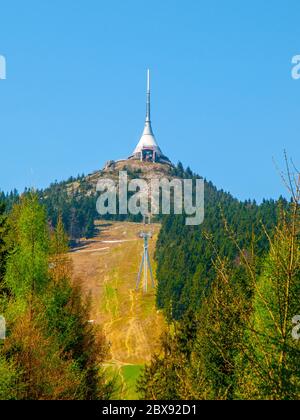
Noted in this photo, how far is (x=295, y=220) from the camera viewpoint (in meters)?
12.8

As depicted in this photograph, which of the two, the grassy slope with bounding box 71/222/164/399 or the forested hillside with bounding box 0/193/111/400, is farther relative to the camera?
the grassy slope with bounding box 71/222/164/399

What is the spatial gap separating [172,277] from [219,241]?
28035mm

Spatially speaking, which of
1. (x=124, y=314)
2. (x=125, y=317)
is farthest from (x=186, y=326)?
(x=124, y=314)

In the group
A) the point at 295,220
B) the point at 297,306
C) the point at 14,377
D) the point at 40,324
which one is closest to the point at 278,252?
the point at 295,220

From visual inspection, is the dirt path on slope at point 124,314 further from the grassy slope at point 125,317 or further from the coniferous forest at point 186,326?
the coniferous forest at point 186,326

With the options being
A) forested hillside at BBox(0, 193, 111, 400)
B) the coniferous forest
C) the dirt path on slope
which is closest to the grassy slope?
the dirt path on slope

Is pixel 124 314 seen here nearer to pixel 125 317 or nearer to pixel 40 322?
pixel 125 317

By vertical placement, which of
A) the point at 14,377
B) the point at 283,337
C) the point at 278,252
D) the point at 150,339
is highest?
the point at 278,252

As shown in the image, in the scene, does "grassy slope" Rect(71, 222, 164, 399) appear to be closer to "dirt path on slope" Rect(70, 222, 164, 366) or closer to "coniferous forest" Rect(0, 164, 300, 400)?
"dirt path on slope" Rect(70, 222, 164, 366)

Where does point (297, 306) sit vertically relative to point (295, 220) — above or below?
below

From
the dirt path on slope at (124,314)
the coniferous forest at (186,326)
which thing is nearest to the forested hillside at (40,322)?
the coniferous forest at (186,326)

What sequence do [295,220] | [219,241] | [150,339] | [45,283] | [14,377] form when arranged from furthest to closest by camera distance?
[219,241], [150,339], [45,283], [14,377], [295,220]
